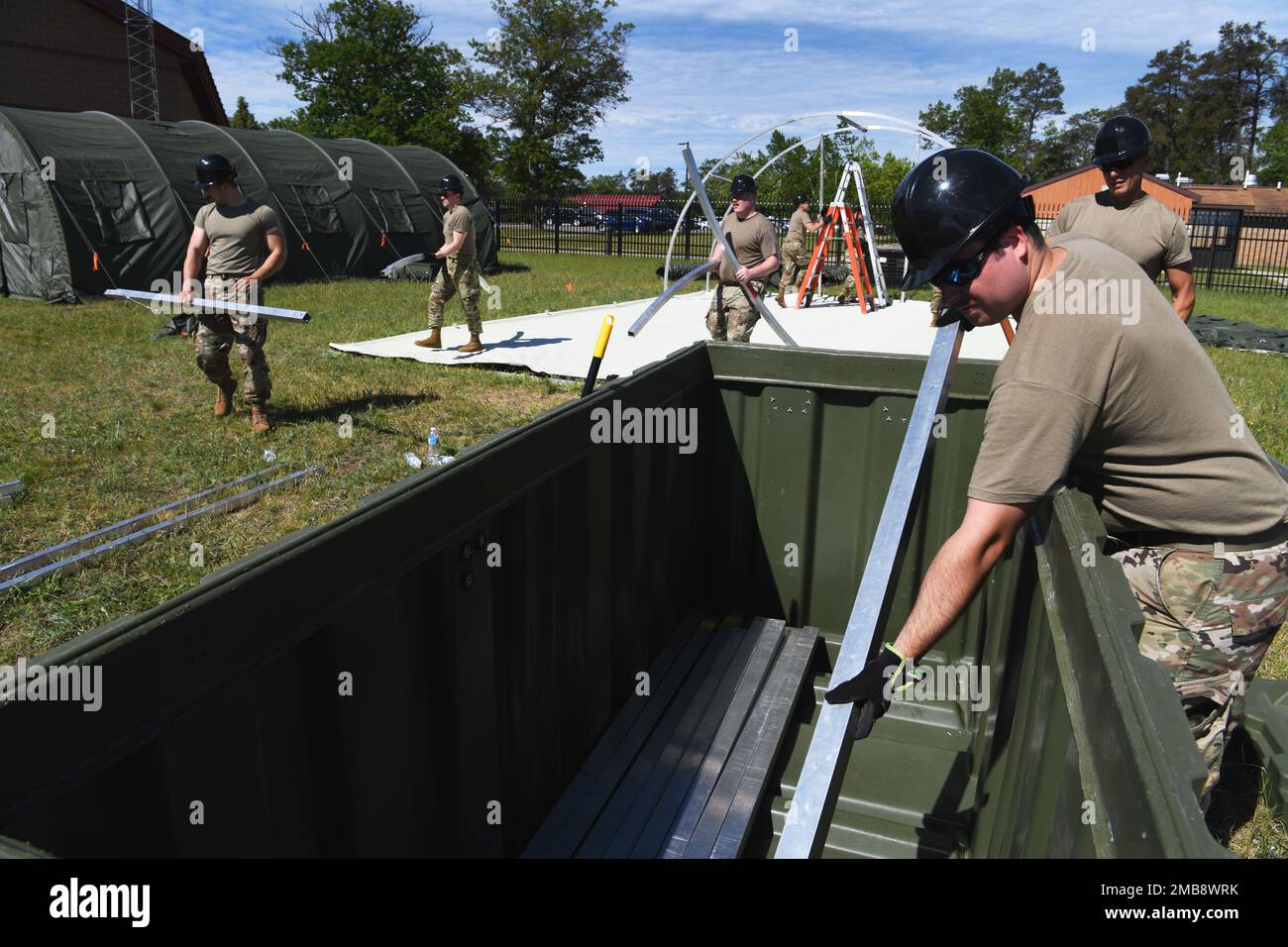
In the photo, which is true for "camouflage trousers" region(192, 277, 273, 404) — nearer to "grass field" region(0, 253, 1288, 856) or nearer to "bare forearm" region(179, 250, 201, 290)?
"bare forearm" region(179, 250, 201, 290)

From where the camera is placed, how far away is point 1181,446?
2.37 meters

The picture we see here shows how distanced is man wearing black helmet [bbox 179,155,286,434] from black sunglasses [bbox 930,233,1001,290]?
21.7 feet

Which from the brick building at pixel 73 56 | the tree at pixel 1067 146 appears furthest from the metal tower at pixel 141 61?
the tree at pixel 1067 146

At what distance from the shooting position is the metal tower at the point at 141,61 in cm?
3209

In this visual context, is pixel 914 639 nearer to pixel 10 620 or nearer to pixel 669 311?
pixel 10 620

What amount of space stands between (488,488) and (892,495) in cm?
107

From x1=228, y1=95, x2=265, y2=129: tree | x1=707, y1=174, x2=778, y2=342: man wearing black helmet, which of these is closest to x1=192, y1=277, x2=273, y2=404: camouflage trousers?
x1=707, y1=174, x2=778, y2=342: man wearing black helmet

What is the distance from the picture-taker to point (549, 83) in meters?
53.1

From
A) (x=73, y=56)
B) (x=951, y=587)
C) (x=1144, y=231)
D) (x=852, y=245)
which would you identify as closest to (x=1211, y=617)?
(x=951, y=587)

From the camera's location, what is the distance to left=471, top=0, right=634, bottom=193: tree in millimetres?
52375

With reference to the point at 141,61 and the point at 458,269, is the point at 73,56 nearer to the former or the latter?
the point at 141,61

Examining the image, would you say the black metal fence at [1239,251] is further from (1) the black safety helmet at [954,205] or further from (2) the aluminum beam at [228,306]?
(1) the black safety helmet at [954,205]

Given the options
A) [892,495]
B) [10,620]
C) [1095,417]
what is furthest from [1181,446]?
[10,620]
